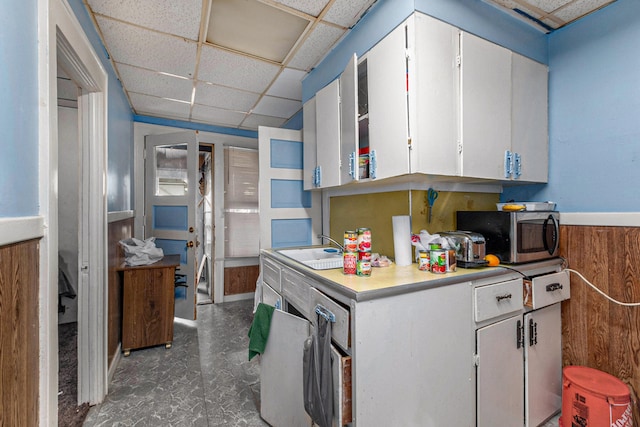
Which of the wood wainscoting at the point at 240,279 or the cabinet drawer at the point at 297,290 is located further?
the wood wainscoting at the point at 240,279

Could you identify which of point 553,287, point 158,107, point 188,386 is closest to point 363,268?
point 553,287

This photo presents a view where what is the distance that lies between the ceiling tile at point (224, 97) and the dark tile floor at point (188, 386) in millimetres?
2573

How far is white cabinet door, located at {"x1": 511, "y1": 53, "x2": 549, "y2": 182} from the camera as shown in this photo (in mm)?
1829

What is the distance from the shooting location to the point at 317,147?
2.33 m

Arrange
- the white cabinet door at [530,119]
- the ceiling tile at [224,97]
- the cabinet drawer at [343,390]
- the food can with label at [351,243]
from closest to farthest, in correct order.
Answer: the cabinet drawer at [343,390]
the food can with label at [351,243]
the white cabinet door at [530,119]
the ceiling tile at [224,97]

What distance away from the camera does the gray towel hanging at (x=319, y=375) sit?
120cm

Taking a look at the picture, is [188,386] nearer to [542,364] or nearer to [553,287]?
[542,364]

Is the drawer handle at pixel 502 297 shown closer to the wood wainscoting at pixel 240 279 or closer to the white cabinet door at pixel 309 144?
the white cabinet door at pixel 309 144

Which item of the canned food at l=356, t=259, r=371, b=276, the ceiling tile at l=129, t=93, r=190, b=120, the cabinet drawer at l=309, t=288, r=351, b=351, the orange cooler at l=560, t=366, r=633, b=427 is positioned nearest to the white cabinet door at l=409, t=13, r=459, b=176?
the canned food at l=356, t=259, r=371, b=276

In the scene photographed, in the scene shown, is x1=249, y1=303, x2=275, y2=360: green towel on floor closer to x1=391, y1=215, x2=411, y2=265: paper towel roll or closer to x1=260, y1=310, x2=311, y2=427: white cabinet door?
x1=260, y1=310, x2=311, y2=427: white cabinet door

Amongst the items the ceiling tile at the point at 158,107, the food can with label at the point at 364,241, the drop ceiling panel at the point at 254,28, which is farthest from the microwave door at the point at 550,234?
the ceiling tile at the point at 158,107

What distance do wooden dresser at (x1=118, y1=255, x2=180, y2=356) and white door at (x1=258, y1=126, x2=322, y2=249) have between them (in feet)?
3.29

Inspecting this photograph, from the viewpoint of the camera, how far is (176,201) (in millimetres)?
3369

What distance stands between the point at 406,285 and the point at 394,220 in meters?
0.58
